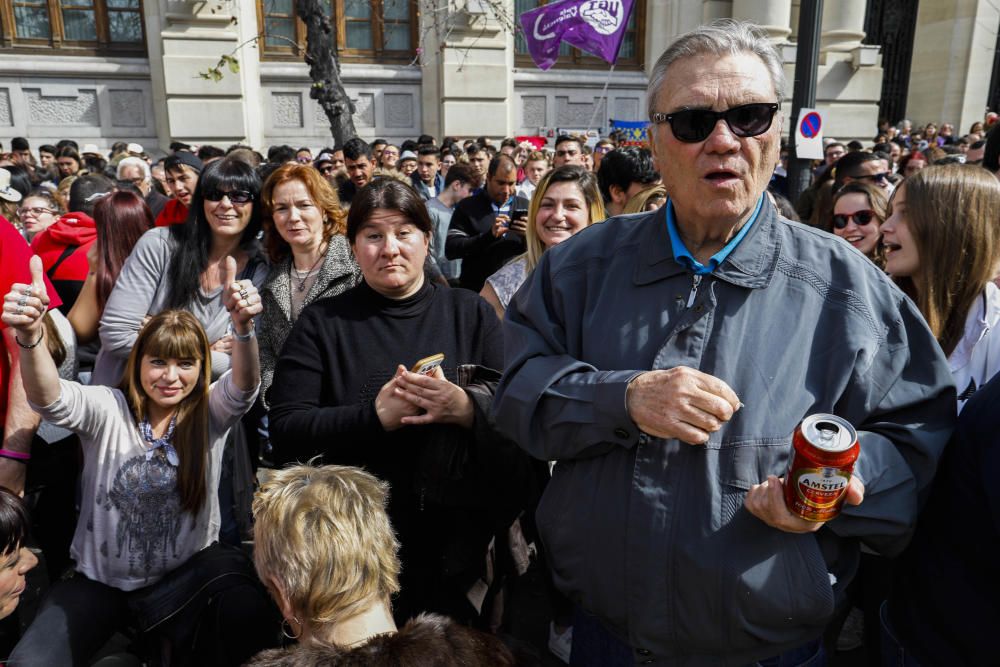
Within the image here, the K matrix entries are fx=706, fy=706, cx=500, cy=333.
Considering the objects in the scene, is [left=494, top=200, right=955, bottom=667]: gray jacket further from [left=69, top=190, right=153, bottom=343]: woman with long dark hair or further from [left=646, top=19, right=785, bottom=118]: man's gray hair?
[left=69, top=190, right=153, bottom=343]: woman with long dark hair

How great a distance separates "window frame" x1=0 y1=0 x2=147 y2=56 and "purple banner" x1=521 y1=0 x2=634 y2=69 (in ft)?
26.7

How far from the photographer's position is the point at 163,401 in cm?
280

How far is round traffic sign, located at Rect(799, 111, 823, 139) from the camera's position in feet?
20.7

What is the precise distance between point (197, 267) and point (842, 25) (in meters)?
14.7

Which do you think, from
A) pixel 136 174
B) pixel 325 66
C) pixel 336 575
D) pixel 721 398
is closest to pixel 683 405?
pixel 721 398

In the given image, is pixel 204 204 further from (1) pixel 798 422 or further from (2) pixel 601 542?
(1) pixel 798 422

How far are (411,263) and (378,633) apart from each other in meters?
1.25

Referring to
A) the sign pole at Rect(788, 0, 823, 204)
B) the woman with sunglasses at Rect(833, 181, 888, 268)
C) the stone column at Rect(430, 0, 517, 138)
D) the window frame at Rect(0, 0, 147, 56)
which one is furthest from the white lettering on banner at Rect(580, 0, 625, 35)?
the window frame at Rect(0, 0, 147, 56)

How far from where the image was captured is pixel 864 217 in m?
3.53

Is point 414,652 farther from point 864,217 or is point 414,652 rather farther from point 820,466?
point 864,217

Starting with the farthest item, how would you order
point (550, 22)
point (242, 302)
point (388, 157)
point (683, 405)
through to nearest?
point (550, 22)
point (388, 157)
point (242, 302)
point (683, 405)

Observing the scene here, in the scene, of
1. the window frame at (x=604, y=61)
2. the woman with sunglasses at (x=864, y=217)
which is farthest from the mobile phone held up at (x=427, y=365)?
the window frame at (x=604, y=61)

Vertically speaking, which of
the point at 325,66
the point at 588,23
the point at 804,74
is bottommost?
the point at 804,74

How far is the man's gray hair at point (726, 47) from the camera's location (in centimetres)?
149
